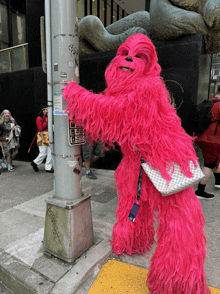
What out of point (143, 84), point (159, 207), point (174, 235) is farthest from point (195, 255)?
point (143, 84)

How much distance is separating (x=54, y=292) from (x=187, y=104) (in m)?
3.99

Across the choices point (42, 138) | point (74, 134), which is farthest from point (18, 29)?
point (74, 134)

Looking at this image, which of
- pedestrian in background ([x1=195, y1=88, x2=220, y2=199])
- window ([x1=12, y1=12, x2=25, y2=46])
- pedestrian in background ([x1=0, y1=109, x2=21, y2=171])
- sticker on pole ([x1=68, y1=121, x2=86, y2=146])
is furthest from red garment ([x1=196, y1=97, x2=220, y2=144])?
window ([x1=12, y1=12, x2=25, y2=46])

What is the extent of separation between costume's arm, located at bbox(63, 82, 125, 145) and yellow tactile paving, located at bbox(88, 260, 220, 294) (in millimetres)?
1267

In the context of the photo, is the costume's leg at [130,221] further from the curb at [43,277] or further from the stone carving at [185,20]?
the stone carving at [185,20]

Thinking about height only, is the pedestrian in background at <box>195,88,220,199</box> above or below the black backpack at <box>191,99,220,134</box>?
below

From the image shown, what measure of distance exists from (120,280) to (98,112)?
1515mm

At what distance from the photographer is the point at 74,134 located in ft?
6.18

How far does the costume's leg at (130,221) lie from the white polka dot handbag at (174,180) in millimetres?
241

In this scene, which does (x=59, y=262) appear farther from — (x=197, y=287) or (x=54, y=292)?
(x=197, y=287)

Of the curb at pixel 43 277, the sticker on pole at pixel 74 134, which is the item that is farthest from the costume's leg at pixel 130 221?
the sticker on pole at pixel 74 134

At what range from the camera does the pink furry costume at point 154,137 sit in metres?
1.58

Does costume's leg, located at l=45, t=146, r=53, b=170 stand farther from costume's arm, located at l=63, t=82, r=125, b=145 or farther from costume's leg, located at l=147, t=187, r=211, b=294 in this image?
costume's leg, located at l=147, t=187, r=211, b=294

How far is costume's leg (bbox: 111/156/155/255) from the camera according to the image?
189 cm
